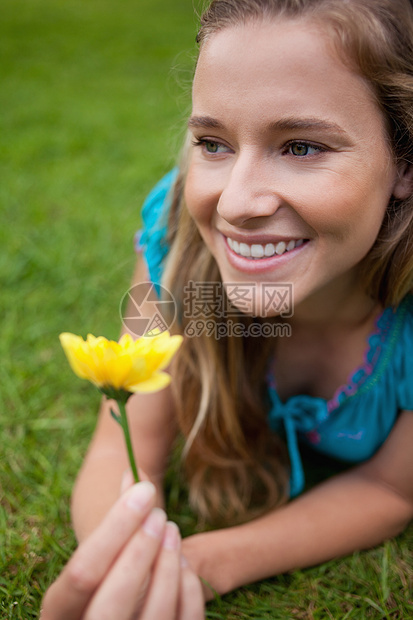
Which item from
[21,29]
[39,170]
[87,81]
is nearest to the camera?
[39,170]

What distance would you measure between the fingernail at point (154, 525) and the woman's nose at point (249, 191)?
0.53m

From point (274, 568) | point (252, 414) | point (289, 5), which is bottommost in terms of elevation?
point (274, 568)

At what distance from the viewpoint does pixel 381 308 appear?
1.48 metres

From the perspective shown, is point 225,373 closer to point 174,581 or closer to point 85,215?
point 174,581

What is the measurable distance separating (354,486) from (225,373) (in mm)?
415

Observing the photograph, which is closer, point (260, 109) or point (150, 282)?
point (260, 109)

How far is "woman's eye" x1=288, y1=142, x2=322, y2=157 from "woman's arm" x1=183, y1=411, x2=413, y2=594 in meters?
0.69

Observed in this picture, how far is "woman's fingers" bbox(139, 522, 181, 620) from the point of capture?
923mm

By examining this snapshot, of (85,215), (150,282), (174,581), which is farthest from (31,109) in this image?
(174,581)

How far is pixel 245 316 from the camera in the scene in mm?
1594

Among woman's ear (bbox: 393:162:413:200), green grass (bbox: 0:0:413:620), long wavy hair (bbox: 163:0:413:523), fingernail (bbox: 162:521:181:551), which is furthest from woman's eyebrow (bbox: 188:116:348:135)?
fingernail (bbox: 162:521:181:551)

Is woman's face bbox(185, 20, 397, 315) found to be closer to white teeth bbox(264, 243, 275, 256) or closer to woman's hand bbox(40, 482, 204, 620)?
white teeth bbox(264, 243, 275, 256)

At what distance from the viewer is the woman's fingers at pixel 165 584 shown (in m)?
0.92

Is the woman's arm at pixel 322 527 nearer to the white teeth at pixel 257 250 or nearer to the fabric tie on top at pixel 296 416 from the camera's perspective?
the fabric tie on top at pixel 296 416
